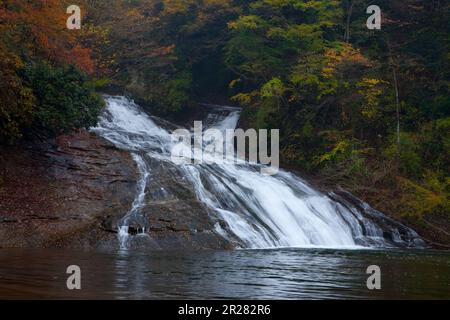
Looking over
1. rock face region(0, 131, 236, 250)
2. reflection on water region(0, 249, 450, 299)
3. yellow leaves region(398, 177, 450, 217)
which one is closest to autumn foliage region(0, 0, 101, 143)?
rock face region(0, 131, 236, 250)

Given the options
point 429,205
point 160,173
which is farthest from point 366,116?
point 160,173

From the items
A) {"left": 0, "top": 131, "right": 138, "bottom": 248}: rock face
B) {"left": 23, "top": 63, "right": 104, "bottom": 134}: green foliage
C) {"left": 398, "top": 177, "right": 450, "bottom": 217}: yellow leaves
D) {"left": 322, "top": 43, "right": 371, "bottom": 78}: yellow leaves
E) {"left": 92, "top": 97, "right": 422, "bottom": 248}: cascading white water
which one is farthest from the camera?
{"left": 322, "top": 43, "right": 371, "bottom": 78}: yellow leaves

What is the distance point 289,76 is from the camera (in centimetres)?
3200

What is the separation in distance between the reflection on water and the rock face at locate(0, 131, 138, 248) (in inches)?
79.1

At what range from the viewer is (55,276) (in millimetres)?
10414

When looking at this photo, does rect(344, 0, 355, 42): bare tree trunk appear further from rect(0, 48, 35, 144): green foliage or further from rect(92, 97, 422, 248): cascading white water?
rect(0, 48, 35, 144): green foliage

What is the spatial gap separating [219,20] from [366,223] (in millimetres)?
20113

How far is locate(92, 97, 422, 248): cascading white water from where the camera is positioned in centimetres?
1955

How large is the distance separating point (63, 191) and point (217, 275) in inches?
376

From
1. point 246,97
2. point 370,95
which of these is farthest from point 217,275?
point 246,97

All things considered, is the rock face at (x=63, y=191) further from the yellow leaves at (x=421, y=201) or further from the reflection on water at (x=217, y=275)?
the yellow leaves at (x=421, y=201)

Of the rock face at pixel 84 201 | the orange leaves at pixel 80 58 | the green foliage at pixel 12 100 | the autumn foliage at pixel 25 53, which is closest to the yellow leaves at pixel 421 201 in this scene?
the rock face at pixel 84 201

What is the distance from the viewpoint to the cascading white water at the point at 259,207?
1955cm
